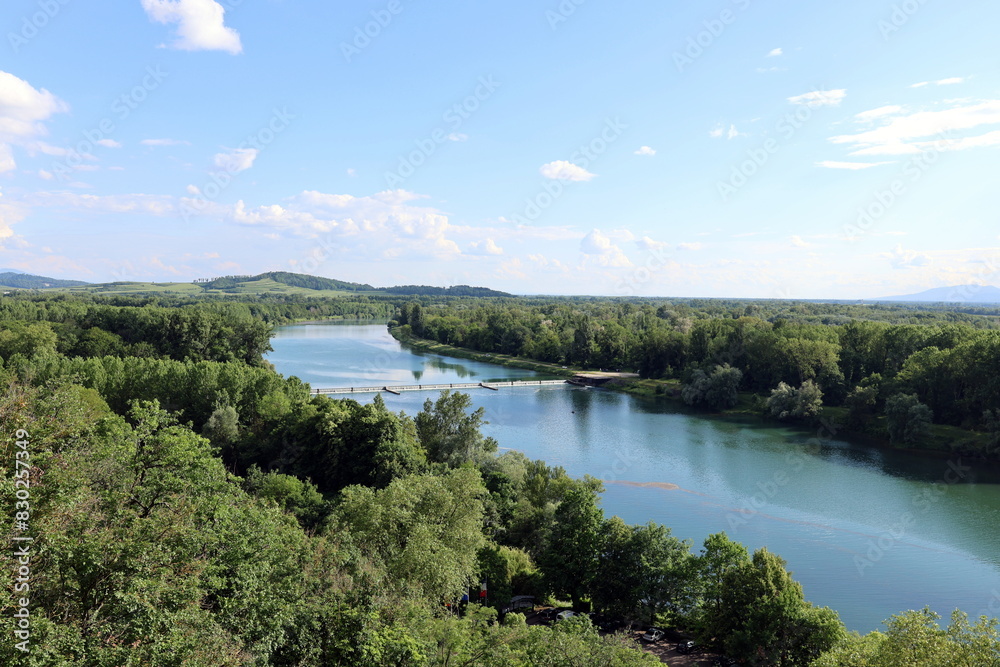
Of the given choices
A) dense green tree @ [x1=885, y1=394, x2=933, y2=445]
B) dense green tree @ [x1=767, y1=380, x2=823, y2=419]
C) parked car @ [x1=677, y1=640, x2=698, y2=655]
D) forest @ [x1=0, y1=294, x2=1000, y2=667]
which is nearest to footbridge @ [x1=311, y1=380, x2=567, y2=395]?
forest @ [x1=0, y1=294, x2=1000, y2=667]

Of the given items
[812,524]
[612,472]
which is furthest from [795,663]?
[612,472]

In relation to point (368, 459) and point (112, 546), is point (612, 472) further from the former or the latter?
point (112, 546)

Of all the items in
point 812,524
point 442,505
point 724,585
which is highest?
point 442,505

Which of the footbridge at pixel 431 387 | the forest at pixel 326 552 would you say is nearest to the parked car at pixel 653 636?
the forest at pixel 326 552

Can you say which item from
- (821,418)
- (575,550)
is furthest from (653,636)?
(821,418)

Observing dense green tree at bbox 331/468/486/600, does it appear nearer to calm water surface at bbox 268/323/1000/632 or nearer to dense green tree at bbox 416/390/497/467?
dense green tree at bbox 416/390/497/467

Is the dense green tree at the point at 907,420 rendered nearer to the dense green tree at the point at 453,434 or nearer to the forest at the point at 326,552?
the forest at the point at 326,552

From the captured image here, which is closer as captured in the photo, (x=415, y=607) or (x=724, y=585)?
(x=415, y=607)
